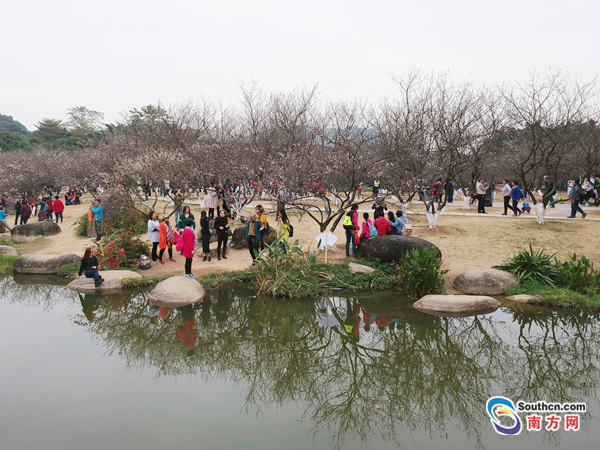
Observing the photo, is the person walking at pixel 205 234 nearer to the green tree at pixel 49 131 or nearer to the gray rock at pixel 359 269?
the gray rock at pixel 359 269

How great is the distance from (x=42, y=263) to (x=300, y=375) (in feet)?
31.3

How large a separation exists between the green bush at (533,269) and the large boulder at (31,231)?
52.8 ft

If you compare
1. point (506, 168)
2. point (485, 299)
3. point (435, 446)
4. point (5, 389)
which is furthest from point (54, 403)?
point (506, 168)

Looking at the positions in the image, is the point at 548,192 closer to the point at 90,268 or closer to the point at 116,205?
the point at 90,268

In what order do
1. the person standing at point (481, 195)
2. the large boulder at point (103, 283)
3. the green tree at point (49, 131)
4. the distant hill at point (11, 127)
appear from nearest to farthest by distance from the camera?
the large boulder at point (103, 283)
the person standing at point (481, 195)
the green tree at point (49, 131)
the distant hill at point (11, 127)

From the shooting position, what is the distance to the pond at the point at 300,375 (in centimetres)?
488

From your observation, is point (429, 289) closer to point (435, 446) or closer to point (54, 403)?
point (435, 446)

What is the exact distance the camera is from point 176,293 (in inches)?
373

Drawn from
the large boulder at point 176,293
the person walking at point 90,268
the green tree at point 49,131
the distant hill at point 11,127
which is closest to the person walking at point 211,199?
the person walking at point 90,268

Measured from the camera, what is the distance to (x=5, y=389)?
5.86m

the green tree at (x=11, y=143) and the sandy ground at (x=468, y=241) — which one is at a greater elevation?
the green tree at (x=11, y=143)

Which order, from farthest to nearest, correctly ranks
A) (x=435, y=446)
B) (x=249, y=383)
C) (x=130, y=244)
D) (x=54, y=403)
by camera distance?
1. (x=130, y=244)
2. (x=249, y=383)
3. (x=54, y=403)
4. (x=435, y=446)

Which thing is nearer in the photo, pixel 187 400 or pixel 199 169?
pixel 187 400

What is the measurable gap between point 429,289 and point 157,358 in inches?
226
